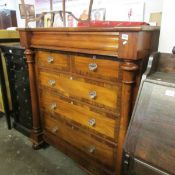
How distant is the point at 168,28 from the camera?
110cm

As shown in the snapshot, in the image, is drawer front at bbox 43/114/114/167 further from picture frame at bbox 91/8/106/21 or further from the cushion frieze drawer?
picture frame at bbox 91/8/106/21

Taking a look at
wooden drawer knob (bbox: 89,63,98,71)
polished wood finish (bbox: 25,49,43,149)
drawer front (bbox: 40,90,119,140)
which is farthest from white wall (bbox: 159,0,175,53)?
polished wood finish (bbox: 25,49,43,149)

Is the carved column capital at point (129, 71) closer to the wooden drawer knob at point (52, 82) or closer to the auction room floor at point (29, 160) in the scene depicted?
the wooden drawer knob at point (52, 82)

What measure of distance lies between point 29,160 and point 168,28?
1620 mm

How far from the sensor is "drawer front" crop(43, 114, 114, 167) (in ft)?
4.43

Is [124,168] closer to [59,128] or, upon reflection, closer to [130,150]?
[130,150]

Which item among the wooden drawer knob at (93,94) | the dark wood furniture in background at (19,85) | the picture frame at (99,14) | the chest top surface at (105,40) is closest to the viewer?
the chest top surface at (105,40)

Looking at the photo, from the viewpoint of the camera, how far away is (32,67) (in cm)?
167

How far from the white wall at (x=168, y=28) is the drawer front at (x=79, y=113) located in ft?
1.88

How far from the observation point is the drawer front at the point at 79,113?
1.28 meters

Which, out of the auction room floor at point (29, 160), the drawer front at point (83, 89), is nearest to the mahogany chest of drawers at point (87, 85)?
the drawer front at point (83, 89)

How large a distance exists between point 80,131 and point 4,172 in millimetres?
784

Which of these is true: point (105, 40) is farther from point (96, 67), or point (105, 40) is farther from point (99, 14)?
point (99, 14)

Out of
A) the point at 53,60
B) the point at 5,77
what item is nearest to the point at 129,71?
the point at 53,60
